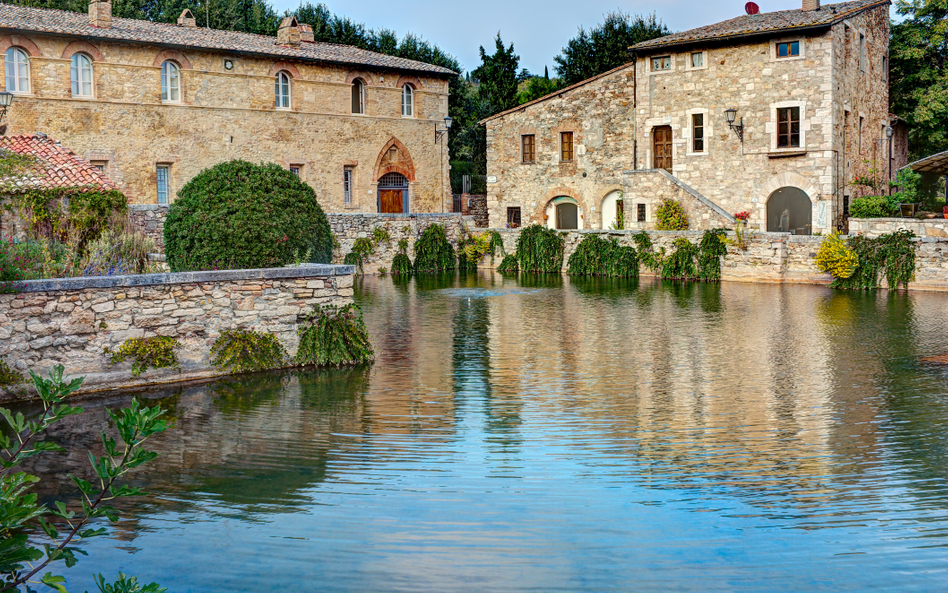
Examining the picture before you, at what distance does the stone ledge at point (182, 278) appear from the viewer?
1041 cm

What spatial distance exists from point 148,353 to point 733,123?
23.2 metres

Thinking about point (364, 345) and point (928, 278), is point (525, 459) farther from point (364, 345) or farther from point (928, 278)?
point (928, 278)

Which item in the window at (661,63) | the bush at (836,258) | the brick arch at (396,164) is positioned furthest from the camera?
the brick arch at (396,164)

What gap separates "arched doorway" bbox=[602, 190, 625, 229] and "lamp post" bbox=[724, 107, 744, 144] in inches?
189

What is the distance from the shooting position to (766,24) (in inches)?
1151

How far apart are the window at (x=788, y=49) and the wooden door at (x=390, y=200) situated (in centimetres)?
1455

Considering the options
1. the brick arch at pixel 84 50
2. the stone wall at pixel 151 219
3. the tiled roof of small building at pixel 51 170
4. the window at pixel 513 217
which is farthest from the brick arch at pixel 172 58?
the window at pixel 513 217

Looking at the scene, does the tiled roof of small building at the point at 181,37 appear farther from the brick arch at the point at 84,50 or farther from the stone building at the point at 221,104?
the brick arch at the point at 84,50

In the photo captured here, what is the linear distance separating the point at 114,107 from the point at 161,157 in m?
2.08

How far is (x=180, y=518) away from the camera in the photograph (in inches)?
258

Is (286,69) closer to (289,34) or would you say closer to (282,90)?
(282,90)

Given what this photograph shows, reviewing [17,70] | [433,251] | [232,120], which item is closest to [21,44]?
[17,70]

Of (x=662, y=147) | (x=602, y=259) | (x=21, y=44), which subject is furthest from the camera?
(x=662, y=147)

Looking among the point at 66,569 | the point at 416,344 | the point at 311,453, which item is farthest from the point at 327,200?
the point at 66,569
